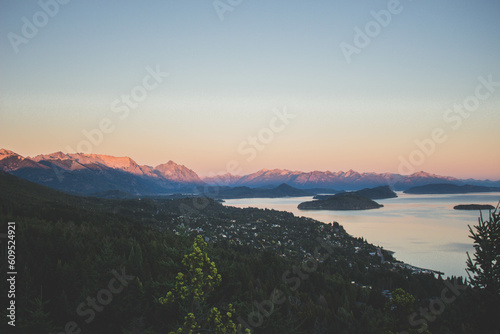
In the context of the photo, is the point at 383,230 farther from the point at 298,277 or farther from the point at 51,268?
the point at 51,268

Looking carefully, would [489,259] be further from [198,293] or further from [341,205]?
[341,205]

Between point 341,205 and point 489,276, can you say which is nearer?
point 489,276

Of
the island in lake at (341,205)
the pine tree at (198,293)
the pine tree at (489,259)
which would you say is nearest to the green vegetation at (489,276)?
the pine tree at (489,259)

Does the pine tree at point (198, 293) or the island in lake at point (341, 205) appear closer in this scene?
the pine tree at point (198, 293)

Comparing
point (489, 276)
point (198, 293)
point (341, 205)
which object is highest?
point (198, 293)

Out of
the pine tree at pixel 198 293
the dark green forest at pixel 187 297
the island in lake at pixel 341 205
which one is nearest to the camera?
the pine tree at pixel 198 293

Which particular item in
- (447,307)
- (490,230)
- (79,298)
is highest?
(490,230)

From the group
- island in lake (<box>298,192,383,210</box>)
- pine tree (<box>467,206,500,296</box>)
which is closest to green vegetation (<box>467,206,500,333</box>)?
pine tree (<box>467,206,500,296</box>)

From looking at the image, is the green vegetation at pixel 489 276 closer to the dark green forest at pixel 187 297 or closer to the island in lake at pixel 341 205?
the dark green forest at pixel 187 297

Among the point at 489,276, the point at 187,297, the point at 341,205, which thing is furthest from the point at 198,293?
the point at 341,205

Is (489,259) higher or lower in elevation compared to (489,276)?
higher

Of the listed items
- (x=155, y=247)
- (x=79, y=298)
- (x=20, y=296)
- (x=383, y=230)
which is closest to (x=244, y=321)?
(x=79, y=298)
